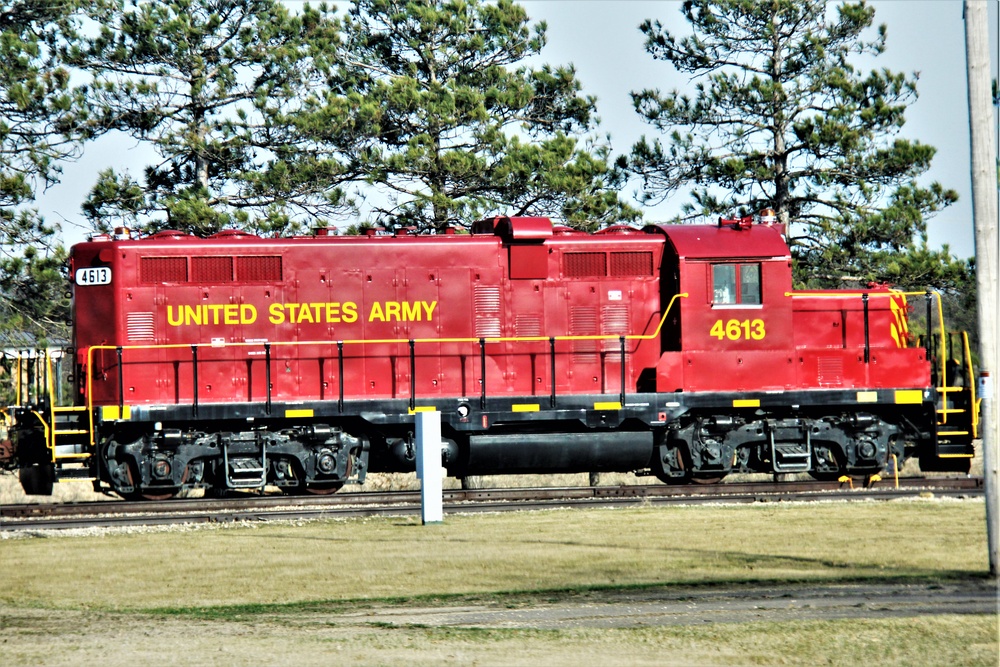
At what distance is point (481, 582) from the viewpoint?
9.72 metres

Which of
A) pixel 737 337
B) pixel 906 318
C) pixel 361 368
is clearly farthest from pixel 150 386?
pixel 906 318

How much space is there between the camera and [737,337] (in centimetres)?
1667

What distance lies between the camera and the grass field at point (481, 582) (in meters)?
7.00

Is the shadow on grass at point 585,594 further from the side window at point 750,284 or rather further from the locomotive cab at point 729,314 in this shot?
the side window at point 750,284

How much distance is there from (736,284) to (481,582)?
8.19 metres

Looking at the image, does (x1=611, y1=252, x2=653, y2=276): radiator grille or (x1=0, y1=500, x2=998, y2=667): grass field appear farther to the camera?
(x1=611, y1=252, x2=653, y2=276): radiator grille

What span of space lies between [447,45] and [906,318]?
11.4 meters

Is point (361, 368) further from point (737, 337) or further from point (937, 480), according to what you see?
point (937, 480)

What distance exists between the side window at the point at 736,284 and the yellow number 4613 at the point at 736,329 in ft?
0.88

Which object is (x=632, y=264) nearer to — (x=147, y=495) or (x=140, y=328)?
(x=140, y=328)

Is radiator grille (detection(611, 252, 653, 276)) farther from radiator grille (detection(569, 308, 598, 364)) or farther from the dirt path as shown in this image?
the dirt path

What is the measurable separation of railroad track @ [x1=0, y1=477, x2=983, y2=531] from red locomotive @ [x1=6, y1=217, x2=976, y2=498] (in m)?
0.40

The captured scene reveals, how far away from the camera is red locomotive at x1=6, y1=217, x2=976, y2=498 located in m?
16.1

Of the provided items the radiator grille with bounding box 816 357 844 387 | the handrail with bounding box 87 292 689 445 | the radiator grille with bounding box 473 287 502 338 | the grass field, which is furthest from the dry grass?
the radiator grille with bounding box 816 357 844 387
